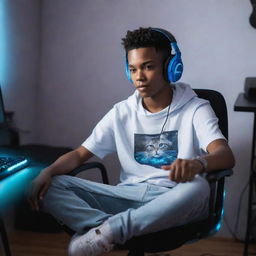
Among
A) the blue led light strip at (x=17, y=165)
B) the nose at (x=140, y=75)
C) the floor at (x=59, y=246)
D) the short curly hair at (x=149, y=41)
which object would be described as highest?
the short curly hair at (x=149, y=41)

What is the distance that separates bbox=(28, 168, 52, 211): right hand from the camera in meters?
1.35

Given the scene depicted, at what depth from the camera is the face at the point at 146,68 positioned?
159 cm

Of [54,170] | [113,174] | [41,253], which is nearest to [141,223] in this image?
[54,170]

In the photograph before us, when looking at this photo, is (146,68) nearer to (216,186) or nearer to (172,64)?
(172,64)

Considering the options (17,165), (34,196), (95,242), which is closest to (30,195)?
(34,196)

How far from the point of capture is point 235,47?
2.30 metres

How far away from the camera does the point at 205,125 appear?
5.06 feet

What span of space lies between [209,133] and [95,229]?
0.52m

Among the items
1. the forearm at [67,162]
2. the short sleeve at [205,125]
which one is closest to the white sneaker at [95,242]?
the forearm at [67,162]

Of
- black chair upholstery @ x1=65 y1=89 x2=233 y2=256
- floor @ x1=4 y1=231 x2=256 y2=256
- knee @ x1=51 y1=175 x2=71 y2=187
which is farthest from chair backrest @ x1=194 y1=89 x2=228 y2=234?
floor @ x1=4 y1=231 x2=256 y2=256

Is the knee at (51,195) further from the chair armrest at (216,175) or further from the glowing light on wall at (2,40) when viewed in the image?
the glowing light on wall at (2,40)

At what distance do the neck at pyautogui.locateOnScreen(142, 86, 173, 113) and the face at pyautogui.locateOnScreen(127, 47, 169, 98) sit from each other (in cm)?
7

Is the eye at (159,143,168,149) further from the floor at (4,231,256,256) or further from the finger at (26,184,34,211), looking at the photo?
the floor at (4,231,256,256)

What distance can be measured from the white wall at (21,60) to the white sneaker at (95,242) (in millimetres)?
1200
